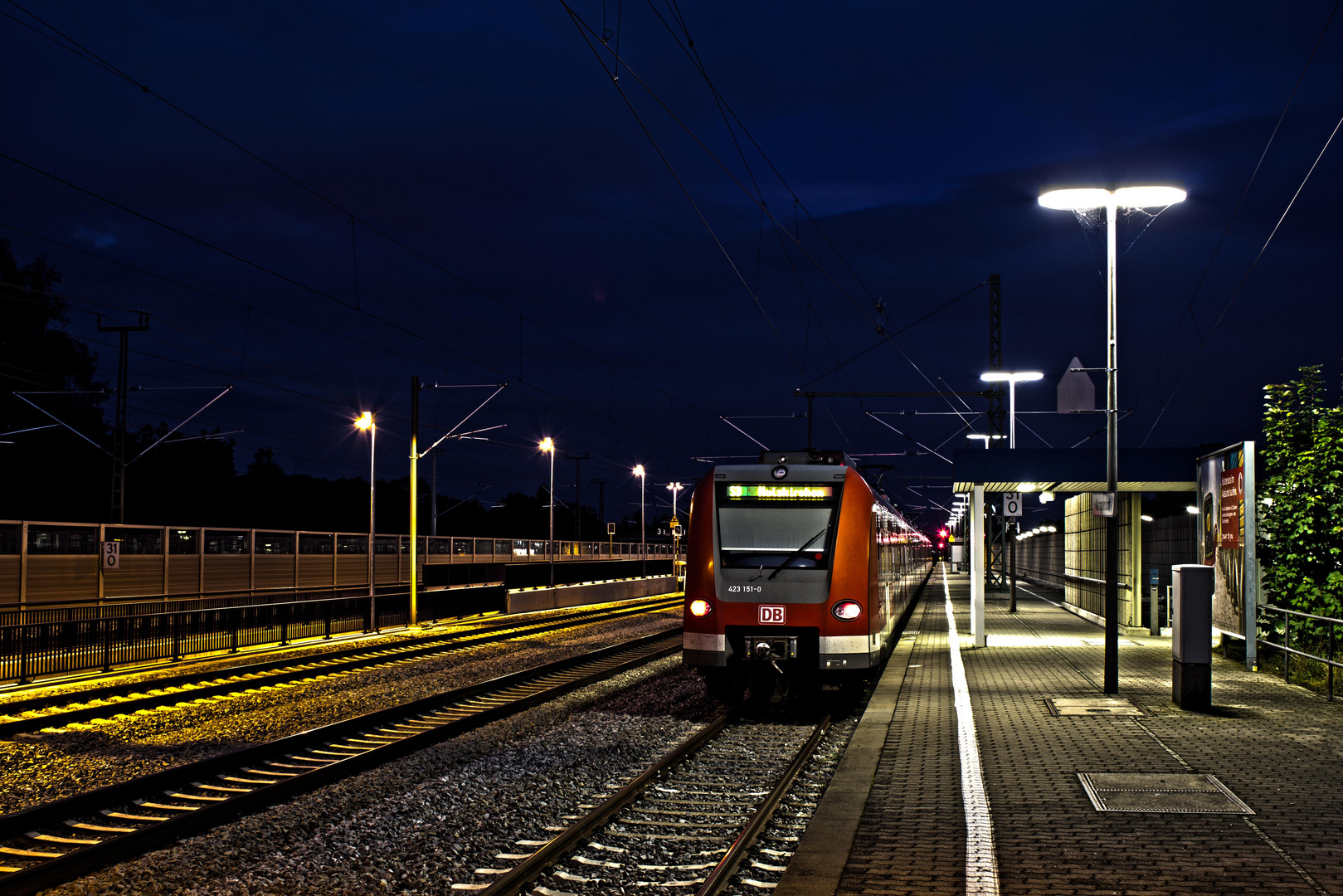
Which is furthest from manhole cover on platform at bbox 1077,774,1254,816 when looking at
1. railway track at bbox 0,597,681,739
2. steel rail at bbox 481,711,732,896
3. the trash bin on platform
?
railway track at bbox 0,597,681,739

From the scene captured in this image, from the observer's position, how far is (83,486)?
47.0 meters

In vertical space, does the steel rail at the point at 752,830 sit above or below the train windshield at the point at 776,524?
below

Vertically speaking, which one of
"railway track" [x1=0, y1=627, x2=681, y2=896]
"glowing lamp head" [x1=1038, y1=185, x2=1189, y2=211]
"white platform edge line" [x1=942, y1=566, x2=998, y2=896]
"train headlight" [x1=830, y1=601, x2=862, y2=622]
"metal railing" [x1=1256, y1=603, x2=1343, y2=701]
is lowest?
"railway track" [x1=0, y1=627, x2=681, y2=896]

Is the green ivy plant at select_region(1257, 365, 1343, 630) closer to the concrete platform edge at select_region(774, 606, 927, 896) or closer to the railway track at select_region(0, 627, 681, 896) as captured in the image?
the concrete platform edge at select_region(774, 606, 927, 896)

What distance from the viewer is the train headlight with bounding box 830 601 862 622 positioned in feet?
43.2

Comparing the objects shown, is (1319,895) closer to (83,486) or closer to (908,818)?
(908,818)

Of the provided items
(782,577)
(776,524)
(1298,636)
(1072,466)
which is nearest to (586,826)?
(782,577)

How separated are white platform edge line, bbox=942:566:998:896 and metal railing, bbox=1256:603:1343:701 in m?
3.83

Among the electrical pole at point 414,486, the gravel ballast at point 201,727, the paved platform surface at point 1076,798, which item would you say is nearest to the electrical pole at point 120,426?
the electrical pole at point 414,486

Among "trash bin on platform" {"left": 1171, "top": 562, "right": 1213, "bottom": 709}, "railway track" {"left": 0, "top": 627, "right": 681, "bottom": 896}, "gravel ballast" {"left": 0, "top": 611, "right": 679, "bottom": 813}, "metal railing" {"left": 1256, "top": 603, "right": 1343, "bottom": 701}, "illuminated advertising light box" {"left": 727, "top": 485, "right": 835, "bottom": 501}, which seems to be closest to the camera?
"railway track" {"left": 0, "top": 627, "right": 681, "bottom": 896}

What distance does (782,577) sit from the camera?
43.7 ft

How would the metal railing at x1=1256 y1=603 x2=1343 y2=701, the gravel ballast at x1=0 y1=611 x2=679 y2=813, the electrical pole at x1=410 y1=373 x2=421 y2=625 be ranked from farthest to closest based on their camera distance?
the electrical pole at x1=410 y1=373 x2=421 y2=625 → the metal railing at x1=1256 y1=603 x2=1343 y2=701 → the gravel ballast at x1=0 y1=611 x2=679 y2=813

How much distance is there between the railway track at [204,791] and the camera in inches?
281

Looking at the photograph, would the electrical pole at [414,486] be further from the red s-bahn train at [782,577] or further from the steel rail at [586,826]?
the steel rail at [586,826]
